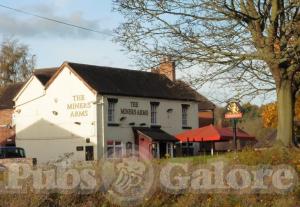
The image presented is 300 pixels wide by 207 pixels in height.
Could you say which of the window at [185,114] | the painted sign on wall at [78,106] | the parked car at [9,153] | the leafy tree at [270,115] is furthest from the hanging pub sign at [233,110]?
the window at [185,114]

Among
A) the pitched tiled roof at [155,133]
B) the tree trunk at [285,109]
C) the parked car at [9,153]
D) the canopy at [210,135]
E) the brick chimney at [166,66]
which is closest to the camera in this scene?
the brick chimney at [166,66]

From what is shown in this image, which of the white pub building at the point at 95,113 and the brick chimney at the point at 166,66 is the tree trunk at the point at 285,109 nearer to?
the brick chimney at the point at 166,66

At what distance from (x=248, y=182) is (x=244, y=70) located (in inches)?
277

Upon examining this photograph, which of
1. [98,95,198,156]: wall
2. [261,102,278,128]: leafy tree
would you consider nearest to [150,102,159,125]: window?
[98,95,198,156]: wall

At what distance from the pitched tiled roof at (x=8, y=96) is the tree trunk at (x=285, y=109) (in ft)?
152

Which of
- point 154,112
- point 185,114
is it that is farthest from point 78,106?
point 185,114

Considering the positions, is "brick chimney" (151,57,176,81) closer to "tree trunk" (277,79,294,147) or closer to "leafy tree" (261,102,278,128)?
"tree trunk" (277,79,294,147)

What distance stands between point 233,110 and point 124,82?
1374 inches

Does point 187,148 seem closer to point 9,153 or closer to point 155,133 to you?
point 155,133

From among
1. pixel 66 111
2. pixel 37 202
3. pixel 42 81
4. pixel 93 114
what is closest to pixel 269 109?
pixel 93 114

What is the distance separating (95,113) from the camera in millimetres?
49719

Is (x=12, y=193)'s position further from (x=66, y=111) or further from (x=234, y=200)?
(x=66, y=111)

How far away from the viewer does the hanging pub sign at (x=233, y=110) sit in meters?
19.9

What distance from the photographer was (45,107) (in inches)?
2152
